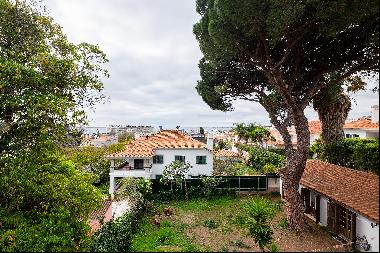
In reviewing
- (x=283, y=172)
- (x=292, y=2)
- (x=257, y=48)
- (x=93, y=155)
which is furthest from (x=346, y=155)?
(x=93, y=155)

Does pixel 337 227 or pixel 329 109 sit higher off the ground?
pixel 329 109

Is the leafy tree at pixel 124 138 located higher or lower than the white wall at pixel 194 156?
higher

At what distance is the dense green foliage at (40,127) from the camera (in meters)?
13.6

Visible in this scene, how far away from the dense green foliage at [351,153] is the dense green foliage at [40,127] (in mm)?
15033

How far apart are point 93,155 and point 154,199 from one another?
44.7ft

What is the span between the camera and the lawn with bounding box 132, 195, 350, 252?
16.1 metres

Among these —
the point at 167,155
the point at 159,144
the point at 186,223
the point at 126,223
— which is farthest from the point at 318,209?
the point at 159,144

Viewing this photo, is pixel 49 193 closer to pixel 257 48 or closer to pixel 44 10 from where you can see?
pixel 44 10

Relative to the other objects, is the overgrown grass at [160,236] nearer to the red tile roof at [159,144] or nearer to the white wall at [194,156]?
the red tile roof at [159,144]

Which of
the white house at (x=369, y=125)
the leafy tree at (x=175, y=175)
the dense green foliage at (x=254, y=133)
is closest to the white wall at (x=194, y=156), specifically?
the leafy tree at (x=175, y=175)

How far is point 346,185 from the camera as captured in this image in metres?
18.3

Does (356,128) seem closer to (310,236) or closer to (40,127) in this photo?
(310,236)

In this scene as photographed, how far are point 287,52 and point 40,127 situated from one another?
12183 millimetres

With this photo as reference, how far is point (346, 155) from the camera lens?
2483cm
